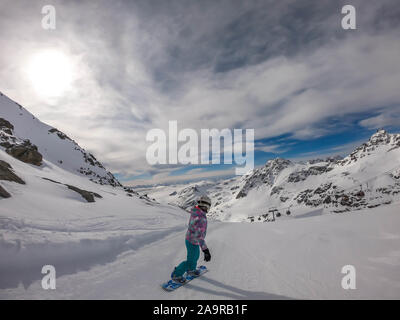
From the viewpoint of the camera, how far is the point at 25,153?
27.6 meters

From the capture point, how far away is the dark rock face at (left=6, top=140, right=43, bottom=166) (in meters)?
26.7

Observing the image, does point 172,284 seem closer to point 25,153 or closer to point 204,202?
point 204,202

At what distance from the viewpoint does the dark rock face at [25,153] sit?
26.7 m

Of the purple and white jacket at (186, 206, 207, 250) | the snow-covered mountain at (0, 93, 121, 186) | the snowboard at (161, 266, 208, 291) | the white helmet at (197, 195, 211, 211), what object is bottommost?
the snowboard at (161, 266, 208, 291)

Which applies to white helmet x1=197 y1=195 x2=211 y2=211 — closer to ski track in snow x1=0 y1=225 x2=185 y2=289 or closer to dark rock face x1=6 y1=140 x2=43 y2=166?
ski track in snow x1=0 y1=225 x2=185 y2=289

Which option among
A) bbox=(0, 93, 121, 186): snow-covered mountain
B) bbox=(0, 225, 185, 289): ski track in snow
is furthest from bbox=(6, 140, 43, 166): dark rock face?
bbox=(0, 225, 185, 289): ski track in snow

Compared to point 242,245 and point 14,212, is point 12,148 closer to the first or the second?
point 14,212

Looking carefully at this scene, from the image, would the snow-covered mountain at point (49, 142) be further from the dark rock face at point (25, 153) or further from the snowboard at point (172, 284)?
the snowboard at point (172, 284)

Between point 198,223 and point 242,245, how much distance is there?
3.78 metres

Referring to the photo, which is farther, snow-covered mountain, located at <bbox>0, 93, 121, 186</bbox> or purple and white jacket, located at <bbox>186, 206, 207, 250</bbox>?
snow-covered mountain, located at <bbox>0, 93, 121, 186</bbox>

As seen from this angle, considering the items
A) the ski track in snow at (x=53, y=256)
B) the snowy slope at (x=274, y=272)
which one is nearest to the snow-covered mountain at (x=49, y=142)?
the ski track in snow at (x=53, y=256)

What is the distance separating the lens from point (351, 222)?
7766 mm

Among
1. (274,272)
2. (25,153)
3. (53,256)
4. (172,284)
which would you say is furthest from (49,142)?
(274,272)

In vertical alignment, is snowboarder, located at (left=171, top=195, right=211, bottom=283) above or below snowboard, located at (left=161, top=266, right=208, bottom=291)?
above
